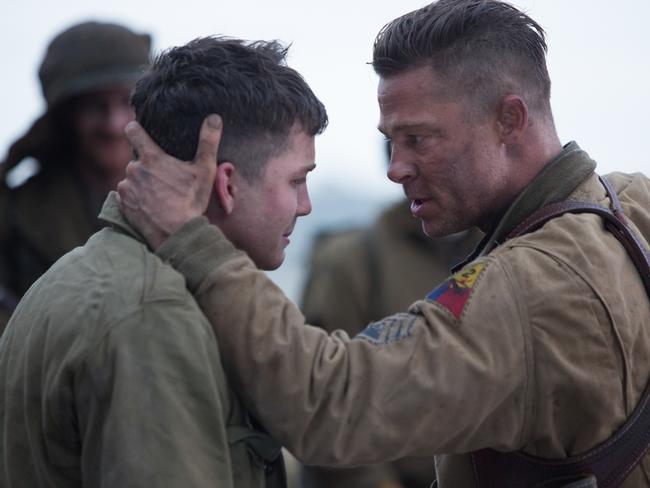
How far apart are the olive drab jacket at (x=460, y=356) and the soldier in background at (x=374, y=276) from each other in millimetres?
2795

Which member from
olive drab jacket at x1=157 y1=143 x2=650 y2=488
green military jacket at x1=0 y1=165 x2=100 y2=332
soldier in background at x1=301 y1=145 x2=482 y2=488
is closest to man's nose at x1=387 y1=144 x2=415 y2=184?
olive drab jacket at x1=157 y1=143 x2=650 y2=488

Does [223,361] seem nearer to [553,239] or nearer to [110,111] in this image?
[553,239]

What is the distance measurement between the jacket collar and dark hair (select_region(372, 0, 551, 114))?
0.79 ft

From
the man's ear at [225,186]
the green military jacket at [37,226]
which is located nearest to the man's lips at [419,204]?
the man's ear at [225,186]

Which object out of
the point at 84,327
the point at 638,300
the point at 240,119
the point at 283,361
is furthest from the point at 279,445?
the point at 638,300

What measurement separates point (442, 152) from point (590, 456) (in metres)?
0.98

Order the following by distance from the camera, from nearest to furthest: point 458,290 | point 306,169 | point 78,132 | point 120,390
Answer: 1. point 120,390
2. point 458,290
3. point 306,169
4. point 78,132

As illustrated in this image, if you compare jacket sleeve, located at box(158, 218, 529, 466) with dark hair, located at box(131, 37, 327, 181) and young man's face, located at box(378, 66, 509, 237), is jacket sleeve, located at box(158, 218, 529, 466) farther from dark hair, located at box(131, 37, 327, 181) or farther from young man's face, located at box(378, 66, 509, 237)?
young man's face, located at box(378, 66, 509, 237)

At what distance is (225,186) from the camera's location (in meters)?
2.70

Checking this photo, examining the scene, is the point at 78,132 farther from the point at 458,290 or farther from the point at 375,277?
the point at 458,290

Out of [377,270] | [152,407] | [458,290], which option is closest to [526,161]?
[458,290]

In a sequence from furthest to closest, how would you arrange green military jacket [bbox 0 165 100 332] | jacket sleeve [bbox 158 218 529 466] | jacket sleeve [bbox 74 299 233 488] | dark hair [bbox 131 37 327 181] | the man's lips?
green military jacket [bbox 0 165 100 332] < the man's lips < dark hair [bbox 131 37 327 181] < jacket sleeve [bbox 158 218 529 466] < jacket sleeve [bbox 74 299 233 488]

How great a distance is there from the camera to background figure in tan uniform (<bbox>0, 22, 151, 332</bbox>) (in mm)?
5527

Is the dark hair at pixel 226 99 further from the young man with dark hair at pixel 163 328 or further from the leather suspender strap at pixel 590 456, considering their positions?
the leather suspender strap at pixel 590 456
